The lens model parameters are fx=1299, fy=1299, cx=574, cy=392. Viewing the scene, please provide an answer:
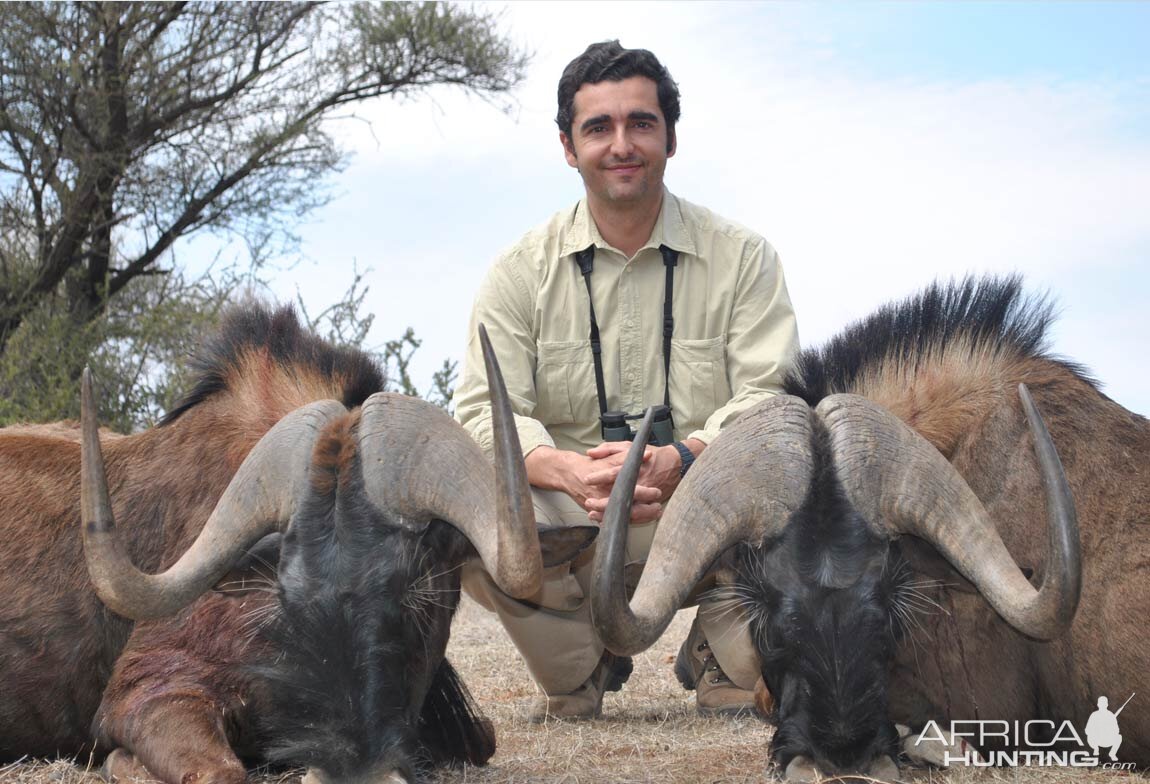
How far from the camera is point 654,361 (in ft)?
19.0

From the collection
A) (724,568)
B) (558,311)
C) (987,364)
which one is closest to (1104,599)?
(987,364)

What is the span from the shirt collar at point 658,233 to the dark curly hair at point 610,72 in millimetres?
383

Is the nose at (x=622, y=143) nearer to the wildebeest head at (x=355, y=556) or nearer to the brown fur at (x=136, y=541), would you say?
A: the brown fur at (x=136, y=541)

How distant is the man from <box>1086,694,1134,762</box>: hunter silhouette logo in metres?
1.64

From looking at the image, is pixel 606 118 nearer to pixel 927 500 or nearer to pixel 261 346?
pixel 261 346

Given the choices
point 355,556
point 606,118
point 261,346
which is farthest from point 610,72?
point 355,556

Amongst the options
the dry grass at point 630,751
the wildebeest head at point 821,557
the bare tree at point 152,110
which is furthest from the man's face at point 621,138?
the bare tree at point 152,110

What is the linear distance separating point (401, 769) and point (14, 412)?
9878 mm

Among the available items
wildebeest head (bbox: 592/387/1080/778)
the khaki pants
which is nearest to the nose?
the khaki pants

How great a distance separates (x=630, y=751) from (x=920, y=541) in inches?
63.3

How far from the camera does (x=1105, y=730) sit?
4.25 metres

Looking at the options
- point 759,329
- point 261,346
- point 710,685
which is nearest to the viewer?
point 261,346

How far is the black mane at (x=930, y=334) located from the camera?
4762mm

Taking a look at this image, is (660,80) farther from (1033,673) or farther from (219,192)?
(219,192)
